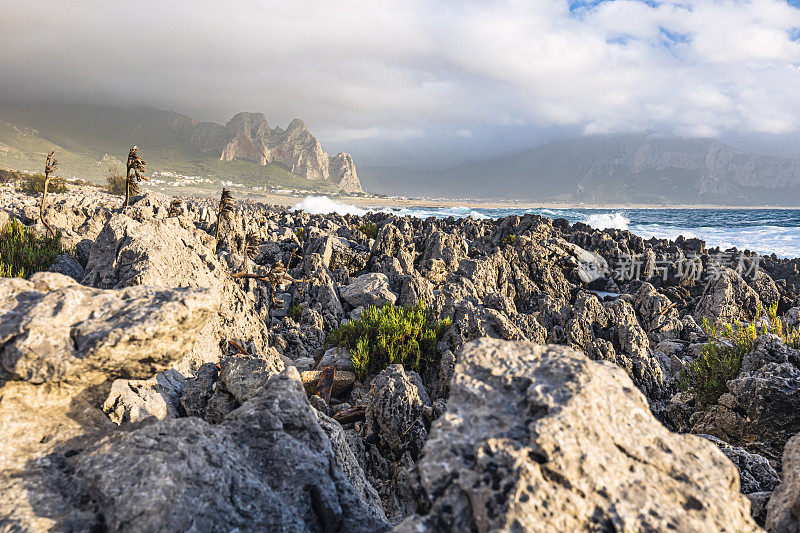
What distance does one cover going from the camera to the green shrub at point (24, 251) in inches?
272

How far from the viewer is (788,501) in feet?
7.96

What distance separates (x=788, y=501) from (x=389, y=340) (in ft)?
17.1

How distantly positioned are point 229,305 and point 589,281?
16854mm

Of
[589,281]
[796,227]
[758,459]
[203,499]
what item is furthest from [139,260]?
[796,227]

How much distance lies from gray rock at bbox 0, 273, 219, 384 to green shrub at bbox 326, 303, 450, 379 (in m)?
4.06

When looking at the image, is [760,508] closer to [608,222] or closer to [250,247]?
[250,247]

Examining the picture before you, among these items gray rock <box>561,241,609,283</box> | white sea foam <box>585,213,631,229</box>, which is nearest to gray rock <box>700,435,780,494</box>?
gray rock <box>561,241,609,283</box>

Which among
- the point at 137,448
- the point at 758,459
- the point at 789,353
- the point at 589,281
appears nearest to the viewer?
the point at 137,448

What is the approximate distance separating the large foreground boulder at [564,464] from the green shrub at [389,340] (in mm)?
4574

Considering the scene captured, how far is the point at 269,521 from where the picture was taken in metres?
2.27

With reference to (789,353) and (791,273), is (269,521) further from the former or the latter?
(791,273)

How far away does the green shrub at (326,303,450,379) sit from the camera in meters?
6.74

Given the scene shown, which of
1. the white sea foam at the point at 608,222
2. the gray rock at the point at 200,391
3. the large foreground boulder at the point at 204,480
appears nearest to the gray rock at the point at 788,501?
the large foreground boulder at the point at 204,480

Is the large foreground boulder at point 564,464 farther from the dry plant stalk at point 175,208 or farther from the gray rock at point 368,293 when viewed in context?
the dry plant stalk at point 175,208
